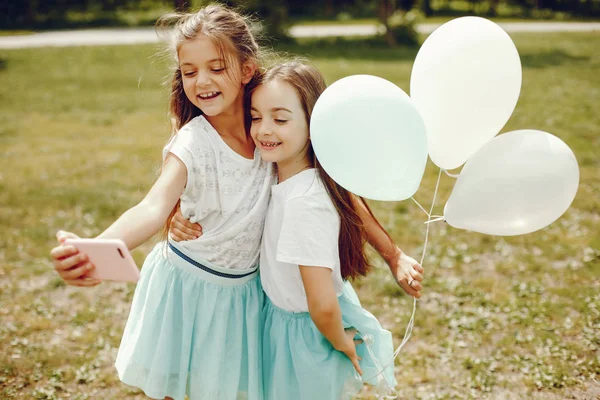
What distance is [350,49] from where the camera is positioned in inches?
524

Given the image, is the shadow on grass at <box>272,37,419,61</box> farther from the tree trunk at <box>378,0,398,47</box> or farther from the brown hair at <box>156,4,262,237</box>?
the brown hair at <box>156,4,262,237</box>

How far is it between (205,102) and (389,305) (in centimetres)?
199

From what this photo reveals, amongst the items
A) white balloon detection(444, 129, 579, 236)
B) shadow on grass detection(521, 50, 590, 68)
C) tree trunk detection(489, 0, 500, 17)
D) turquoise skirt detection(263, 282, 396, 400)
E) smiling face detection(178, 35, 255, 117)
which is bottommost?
tree trunk detection(489, 0, 500, 17)

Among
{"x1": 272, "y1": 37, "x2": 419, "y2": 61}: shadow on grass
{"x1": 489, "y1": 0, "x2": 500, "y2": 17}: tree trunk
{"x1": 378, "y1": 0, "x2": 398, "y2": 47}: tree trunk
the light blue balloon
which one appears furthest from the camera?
{"x1": 489, "y1": 0, "x2": 500, "y2": 17}: tree trunk

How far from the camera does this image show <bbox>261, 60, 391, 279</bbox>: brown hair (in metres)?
1.79

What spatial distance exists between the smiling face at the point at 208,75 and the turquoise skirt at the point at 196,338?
0.54m

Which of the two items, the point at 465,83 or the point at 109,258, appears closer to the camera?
the point at 109,258

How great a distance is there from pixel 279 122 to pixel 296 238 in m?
0.38

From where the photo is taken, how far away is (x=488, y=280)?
3.60 meters

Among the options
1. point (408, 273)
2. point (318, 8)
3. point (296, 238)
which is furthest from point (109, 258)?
point (318, 8)

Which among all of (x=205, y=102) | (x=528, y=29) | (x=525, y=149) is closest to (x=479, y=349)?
(x=525, y=149)

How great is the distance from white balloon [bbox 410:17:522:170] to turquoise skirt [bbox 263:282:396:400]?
69cm

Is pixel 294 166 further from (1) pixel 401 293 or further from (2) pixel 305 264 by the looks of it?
(1) pixel 401 293

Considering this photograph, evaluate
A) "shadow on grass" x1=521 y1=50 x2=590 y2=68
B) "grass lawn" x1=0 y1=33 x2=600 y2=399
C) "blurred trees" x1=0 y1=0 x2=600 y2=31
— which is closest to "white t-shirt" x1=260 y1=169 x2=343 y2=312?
"grass lawn" x1=0 y1=33 x2=600 y2=399
